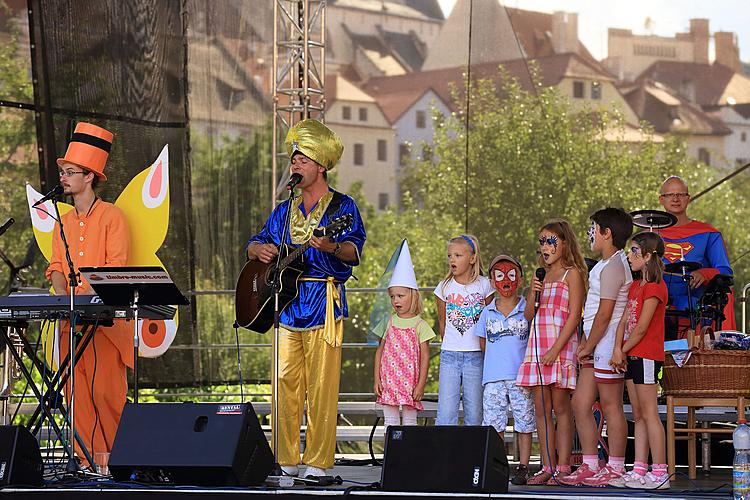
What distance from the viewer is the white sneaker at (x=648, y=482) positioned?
18.8 feet

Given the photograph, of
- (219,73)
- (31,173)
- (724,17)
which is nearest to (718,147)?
(724,17)

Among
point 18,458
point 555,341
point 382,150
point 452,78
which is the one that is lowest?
point 18,458

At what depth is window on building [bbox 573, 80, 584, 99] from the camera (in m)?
27.6

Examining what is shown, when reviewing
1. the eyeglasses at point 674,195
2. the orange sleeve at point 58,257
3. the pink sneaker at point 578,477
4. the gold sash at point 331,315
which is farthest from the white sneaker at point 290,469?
the eyeglasses at point 674,195

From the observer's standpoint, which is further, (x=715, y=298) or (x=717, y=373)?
(x=715, y=298)

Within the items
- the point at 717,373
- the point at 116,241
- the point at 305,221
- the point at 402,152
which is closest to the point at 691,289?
the point at 717,373

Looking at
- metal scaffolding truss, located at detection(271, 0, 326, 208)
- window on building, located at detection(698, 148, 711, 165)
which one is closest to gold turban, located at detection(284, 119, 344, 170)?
metal scaffolding truss, located at detection(271, 0, 326, 208)

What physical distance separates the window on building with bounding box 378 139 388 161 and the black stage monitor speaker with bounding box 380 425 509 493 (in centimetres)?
2678

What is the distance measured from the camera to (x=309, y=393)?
6055mm

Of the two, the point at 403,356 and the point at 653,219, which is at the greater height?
the point at 653,219

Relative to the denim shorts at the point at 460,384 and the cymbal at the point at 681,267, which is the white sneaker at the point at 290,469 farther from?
the cymbal at the point at 681,267

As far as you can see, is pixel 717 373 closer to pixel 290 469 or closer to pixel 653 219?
pixel 653 219

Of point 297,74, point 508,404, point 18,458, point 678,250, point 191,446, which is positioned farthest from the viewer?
point 297,74

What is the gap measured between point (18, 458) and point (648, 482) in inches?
109
